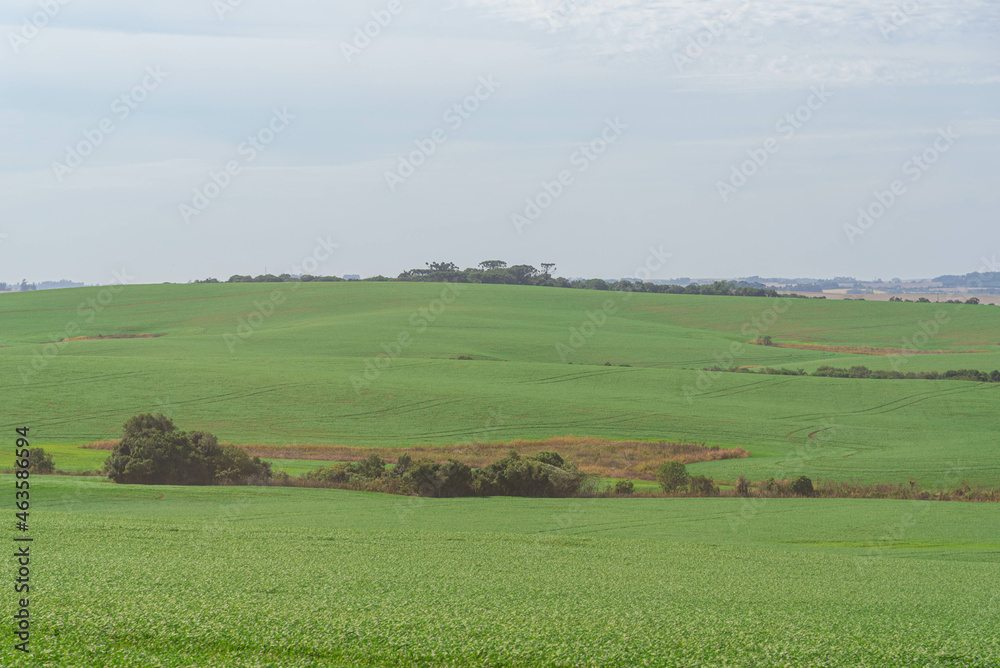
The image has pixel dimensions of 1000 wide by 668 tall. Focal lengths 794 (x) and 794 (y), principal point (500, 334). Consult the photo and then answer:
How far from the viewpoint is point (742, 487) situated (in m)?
30.0

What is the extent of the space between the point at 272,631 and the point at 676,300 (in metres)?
99.4

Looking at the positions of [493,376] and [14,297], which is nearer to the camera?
[493,376]

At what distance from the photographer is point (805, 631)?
10641 mm

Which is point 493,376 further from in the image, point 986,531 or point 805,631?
point 805,631

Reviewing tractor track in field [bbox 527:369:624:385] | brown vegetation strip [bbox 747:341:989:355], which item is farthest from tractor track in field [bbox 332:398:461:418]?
brown vegetation strip [bbox 747:341:989:355]

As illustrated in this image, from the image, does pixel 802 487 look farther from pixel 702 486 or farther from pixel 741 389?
pixel 741 389

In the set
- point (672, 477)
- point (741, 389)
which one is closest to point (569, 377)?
point (741, 389)

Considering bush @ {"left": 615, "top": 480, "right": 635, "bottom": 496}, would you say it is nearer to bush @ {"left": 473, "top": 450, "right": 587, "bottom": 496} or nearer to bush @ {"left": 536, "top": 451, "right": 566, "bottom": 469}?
bush @ {"left": 473, "top": 450, "right": 587, "bottom": 496}

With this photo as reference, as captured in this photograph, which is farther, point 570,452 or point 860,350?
point 860,350

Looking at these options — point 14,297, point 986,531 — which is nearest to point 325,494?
point 986,531

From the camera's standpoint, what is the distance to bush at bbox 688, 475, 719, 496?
29.8 metres
